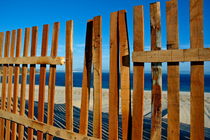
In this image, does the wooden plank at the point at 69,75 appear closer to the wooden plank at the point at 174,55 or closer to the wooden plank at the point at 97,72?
the wooden plank at the point at 97,72

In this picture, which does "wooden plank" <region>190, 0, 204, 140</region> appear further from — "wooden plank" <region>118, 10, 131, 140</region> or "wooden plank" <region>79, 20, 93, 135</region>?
"wooden plank" <region>79, 20, 93, 135</region>

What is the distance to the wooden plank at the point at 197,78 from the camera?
1754mm

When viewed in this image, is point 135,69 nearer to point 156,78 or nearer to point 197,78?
point 156,78

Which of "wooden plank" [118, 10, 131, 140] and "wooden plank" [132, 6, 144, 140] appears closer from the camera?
"wooden plank" [132, 6, 144, 140]

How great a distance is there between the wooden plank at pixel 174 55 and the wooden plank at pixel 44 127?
115 centimetres

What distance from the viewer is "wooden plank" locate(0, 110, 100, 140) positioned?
2.52 metres

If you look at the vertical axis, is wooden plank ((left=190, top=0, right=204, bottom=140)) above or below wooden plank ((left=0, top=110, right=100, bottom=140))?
above

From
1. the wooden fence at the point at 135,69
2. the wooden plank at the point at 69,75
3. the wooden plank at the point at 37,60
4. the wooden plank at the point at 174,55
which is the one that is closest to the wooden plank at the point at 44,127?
the wooden fence at the point at 135,69

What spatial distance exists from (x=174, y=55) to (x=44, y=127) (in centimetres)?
213

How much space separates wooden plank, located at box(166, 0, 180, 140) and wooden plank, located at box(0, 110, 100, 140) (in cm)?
98

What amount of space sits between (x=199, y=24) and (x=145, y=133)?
4.35m

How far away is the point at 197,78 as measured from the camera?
1.77 metres

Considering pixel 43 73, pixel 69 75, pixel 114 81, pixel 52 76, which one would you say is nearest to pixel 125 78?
pixel 114 81

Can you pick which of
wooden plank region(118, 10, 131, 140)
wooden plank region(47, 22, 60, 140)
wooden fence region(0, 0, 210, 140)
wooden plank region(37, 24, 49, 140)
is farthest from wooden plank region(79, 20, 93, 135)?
wooden plank region(37, 24, 49, 140)
